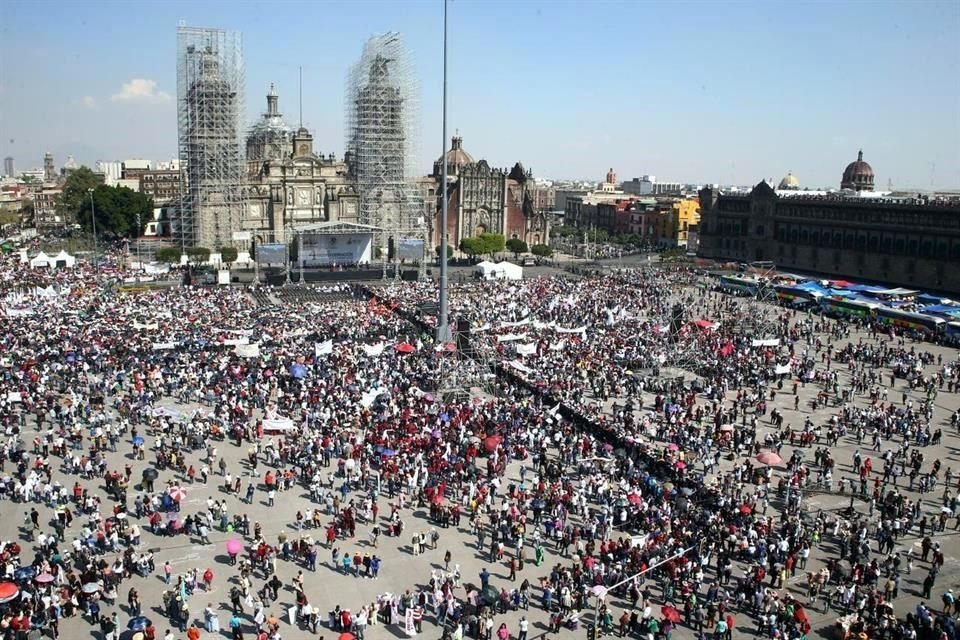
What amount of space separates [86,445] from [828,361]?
108 ft

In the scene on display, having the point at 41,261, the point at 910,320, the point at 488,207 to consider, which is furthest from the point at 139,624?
the point at 488,207

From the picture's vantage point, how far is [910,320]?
48344 millimetres

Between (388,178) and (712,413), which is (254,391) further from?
(388,178)

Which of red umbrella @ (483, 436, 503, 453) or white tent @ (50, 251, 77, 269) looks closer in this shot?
red umbrella @ (483, 436, 503, 453)

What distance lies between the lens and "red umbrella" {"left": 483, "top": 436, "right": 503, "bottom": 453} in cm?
2539

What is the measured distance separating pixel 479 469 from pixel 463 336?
12.0 m

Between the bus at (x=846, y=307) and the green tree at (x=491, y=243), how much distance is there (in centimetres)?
3747

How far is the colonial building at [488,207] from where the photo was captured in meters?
94.5

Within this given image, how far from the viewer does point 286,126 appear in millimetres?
101312

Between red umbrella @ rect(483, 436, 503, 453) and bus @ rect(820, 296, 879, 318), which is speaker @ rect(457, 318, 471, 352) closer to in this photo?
red umbrella @ rect(483, 436, 503, 453)

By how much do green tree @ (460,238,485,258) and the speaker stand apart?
47.5 m

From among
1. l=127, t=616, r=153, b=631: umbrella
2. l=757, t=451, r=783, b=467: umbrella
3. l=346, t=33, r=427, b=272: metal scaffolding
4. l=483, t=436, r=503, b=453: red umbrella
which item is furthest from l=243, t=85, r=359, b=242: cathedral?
l=127, t=616, r=153, b=631: umbrella

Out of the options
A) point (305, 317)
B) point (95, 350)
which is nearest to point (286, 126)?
point (305, 317)

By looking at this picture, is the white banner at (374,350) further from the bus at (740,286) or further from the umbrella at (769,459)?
the bus at (740,286)
